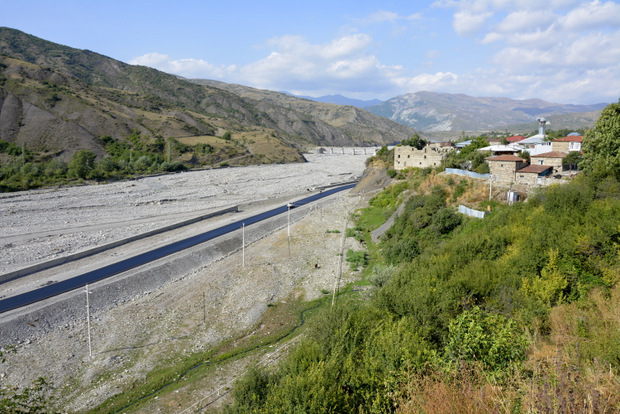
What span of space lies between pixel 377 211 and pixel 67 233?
31882mm

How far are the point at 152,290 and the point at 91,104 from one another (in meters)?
87.0

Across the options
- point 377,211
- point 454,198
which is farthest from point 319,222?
point 454,198

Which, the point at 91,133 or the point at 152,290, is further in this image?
the point at 91,133

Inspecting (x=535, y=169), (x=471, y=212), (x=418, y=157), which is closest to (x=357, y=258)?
(x=471, y=212)

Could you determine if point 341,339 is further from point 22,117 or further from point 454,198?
point 22,117

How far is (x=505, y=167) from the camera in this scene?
2959 centimetres

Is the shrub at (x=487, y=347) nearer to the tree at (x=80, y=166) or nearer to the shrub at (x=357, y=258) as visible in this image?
the shrub at (x=357, y=258)

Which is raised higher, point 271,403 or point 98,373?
point 271,403

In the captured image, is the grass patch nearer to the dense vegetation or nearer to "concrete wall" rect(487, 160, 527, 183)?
the dense vegetation

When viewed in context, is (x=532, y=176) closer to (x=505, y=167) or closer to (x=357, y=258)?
(x=505, y=167)

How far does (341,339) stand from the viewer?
11750 millimetres

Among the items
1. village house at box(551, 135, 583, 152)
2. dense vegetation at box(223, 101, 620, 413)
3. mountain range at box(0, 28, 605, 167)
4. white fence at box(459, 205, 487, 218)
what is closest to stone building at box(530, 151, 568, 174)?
village house at box(551, 135, 583, 152)

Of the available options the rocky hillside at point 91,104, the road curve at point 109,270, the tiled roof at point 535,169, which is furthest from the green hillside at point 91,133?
the tiled roof at point 535,169

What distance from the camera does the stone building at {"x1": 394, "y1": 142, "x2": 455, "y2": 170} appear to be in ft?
156
